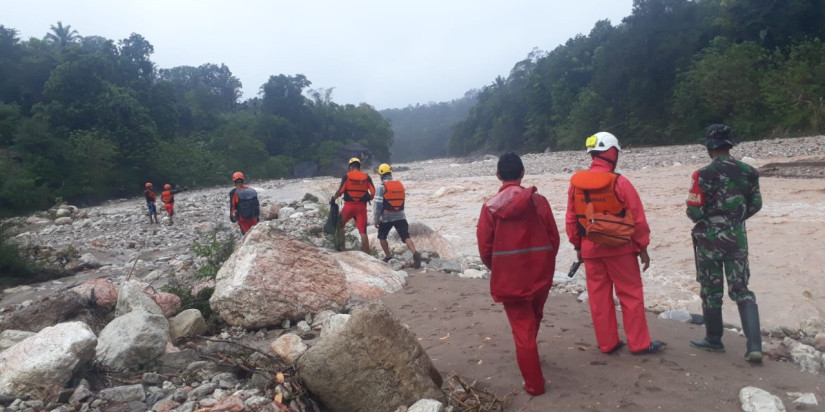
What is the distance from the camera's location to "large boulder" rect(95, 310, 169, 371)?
152 inches

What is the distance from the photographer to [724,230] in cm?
371

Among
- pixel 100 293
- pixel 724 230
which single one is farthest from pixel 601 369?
pixel 100 293

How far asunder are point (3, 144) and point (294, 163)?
30.5 meters

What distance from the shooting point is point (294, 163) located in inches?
2228

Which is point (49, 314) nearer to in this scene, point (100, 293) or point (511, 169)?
point (100, 293)

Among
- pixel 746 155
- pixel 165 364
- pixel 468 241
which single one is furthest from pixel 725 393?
pixel 746 155

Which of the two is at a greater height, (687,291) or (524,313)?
A: (524,313)

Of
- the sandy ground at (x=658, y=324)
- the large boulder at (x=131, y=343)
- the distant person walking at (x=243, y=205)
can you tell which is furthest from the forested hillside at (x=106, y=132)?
the large boulder at (x=131, y=343)

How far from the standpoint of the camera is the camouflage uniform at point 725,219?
369 centimetres

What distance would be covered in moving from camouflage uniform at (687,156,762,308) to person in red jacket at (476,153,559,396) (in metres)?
1.14

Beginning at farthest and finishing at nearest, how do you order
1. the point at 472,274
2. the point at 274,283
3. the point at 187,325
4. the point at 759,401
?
1. the point at 472,274
2. the point at 274,283
3. the point at 187,325
4. the point at 759,401

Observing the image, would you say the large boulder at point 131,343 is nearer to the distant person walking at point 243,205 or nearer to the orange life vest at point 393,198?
the orange life vest at point 393,198

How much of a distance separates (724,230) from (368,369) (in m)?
2.44

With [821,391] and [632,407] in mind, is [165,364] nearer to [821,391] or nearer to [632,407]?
[632,407]
